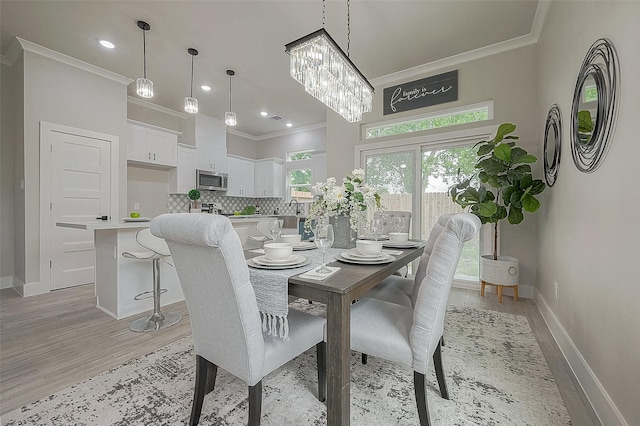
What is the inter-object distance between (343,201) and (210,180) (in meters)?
4.48

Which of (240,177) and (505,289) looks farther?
(240,177)

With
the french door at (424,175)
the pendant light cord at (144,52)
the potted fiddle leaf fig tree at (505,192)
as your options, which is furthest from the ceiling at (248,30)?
the potted fiddle leaf fig tree at (505,192)

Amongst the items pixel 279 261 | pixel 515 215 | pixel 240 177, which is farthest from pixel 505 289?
pixel 240 177

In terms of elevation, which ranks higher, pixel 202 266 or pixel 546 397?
pixel 202 266

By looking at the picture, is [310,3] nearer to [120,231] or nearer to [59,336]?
[120,231]

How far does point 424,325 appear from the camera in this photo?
1.20m

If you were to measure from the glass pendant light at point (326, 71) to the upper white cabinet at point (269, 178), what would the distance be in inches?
162

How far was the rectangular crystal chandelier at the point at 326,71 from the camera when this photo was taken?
79.6 inches

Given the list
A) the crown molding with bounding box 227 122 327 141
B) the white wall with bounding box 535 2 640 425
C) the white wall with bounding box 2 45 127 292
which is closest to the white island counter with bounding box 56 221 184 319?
the white wall with bounding box 2 45 127 292

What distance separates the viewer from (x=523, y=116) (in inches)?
128

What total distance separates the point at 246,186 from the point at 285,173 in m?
0.99

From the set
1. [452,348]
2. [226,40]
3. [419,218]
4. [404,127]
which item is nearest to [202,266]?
[452,348]

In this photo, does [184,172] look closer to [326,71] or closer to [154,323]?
[154,323]

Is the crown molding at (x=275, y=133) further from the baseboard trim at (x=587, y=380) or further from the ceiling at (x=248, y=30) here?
the baseboard trim at (x=587, y=380)
